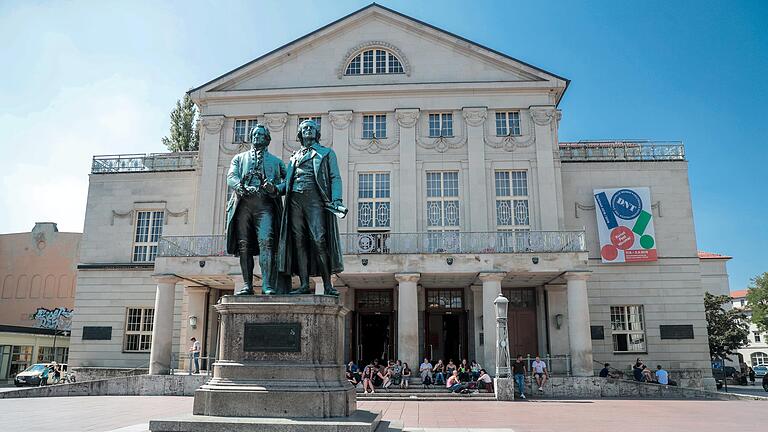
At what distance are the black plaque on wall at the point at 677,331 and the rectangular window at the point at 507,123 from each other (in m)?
11.4

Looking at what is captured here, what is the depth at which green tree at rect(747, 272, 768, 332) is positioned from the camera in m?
45.3

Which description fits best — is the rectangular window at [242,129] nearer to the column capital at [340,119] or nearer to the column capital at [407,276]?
the column capital at [340,119]

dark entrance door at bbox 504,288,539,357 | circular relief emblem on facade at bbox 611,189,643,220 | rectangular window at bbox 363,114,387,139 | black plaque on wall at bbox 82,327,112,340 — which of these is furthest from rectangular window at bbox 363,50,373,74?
black plaque on wall at bbox 82,327,112,340

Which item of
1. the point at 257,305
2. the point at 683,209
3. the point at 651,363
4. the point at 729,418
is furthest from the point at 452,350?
the point at 257,305

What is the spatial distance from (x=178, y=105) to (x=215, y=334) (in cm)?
2508

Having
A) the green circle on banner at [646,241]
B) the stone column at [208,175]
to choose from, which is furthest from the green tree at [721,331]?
the stone column at [208,175]

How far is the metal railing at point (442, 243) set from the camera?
2450 cm

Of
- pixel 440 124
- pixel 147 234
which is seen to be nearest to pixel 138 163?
pixel 147 234

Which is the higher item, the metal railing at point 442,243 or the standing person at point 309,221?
the metal railing at point 442,243

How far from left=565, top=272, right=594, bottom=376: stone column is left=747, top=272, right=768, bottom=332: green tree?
30315 mm

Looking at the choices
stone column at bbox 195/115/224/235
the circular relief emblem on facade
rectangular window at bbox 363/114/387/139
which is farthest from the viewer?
rectangular window at bbox 363/114/387/139

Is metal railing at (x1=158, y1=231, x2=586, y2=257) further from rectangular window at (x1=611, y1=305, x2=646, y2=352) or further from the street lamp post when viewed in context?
rectangular window at (x1=611, y1=305, x2=646, y2=352)

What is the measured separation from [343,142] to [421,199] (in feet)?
15.3

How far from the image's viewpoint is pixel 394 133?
2909cm
